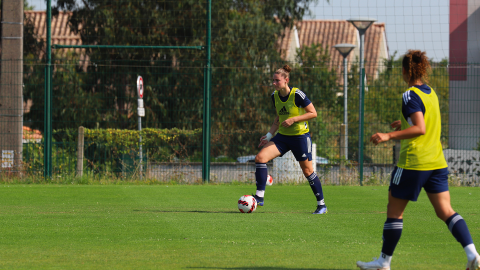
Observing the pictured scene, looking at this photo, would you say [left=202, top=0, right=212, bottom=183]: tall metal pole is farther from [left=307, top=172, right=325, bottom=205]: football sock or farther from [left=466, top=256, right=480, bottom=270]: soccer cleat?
[left=466, top=256, right=480, bottom=270]: soccer cleat

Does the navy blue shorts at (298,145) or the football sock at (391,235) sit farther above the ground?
the navy blue shorts at (298,145)

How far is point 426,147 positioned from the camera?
14.9 ft

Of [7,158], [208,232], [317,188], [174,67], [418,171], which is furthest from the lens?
[174,67]

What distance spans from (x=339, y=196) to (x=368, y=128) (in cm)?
382

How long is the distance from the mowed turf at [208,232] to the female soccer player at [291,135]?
490 millimetres

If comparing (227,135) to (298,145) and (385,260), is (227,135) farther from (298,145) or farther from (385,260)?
(385,260)

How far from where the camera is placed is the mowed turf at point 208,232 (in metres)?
5.05

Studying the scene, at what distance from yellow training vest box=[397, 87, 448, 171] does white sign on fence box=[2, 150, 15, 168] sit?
10976 millimetres

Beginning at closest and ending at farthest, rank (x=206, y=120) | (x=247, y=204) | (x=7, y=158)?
(x=247, y=204), (x=7, y=158), (x=206, y=120)

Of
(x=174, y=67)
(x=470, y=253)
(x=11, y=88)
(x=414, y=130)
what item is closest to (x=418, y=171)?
(x=414, y=130)

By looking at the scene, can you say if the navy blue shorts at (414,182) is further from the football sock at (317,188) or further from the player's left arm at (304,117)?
the football sock at (317,188)

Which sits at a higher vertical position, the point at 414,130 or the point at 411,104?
the point at 411,104

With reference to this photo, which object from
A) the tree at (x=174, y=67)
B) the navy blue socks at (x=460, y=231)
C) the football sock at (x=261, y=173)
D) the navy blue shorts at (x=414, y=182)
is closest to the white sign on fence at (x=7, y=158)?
the tree at (x=174, y=67)

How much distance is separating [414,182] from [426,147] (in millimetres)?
287
